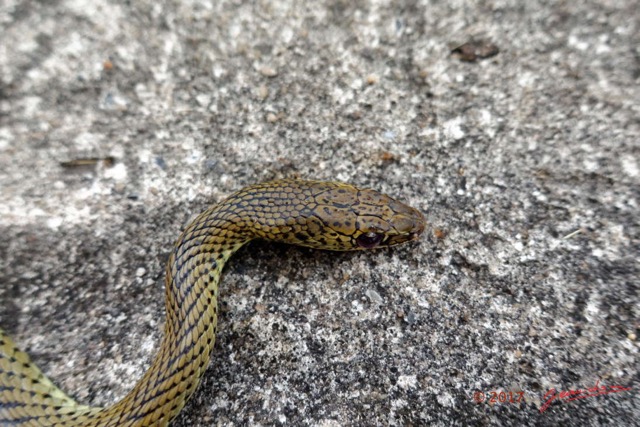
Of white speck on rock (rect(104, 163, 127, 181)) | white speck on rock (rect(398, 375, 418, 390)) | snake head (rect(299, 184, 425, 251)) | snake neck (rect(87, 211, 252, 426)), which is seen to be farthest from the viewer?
white speck on rock (rect(104, 163, 127, 181))

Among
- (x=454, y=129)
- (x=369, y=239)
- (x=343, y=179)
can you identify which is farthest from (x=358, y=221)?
(x=454, y=129)

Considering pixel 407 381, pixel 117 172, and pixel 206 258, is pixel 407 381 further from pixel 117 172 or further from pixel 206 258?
pixel 117 172

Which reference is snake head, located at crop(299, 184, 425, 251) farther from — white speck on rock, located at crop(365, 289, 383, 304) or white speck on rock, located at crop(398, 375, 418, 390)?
white speck on rock, located at crop(398, 375, 418, 390)

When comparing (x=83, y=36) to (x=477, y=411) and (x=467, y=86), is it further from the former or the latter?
(x=477, y=411)

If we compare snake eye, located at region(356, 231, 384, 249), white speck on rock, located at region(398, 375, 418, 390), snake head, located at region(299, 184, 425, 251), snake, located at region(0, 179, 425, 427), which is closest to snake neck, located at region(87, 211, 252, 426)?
snake, located at region(0, 179, 425, 427)

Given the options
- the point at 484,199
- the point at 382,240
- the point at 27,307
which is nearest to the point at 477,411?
the point at 382,240

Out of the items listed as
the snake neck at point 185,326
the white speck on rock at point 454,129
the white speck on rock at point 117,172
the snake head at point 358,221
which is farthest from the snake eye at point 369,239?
the white speck on rock at point 117,172
